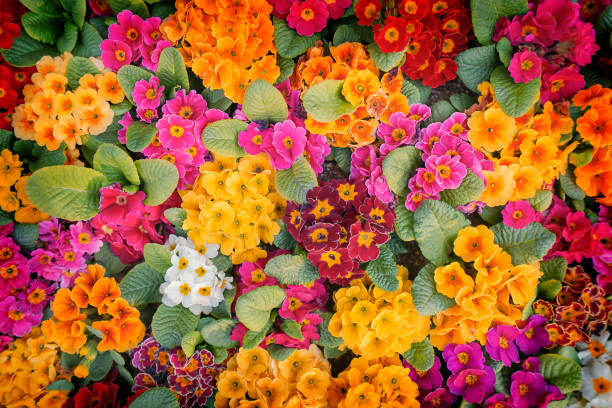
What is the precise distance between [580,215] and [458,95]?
70 centimetres

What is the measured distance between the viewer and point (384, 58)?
160 cm

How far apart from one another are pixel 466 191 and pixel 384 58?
60cm

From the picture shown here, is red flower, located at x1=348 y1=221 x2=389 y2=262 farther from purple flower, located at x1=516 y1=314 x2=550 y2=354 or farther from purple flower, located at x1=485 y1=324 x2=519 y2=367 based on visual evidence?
purple flower, located at x1=516 y1=314 x2=550 y2=354

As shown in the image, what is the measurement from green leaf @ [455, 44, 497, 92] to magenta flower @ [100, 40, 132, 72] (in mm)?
1349

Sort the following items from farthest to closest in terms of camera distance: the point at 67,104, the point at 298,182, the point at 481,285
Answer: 1. the point at 67,104
2. the point at 298,182
3. the point at 481,285

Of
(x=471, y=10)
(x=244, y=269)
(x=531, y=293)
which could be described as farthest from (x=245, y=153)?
(x=531, y=293)

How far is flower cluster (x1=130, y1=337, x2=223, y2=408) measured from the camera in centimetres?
171

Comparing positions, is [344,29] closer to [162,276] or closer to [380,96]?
[380,96]

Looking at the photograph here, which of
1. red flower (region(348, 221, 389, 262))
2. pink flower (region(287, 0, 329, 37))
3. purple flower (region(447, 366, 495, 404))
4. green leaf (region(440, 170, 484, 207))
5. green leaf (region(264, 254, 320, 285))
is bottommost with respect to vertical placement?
purple flower (region(447, 366, 495, 404))

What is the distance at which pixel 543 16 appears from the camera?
1546 mm

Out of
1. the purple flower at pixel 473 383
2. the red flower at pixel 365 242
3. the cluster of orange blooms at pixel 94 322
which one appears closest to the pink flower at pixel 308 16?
the red flower at pixel 365 242

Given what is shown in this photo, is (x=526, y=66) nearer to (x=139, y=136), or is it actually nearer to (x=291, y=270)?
(x=291, y=270)

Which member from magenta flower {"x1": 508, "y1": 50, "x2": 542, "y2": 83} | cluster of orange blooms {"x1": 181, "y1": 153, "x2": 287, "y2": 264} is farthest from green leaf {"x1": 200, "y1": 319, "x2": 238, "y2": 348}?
magenta flower {"x1": 508, "y1": 50, "x2": 542, "y2": 83}

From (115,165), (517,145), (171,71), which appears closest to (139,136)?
(115,165)
